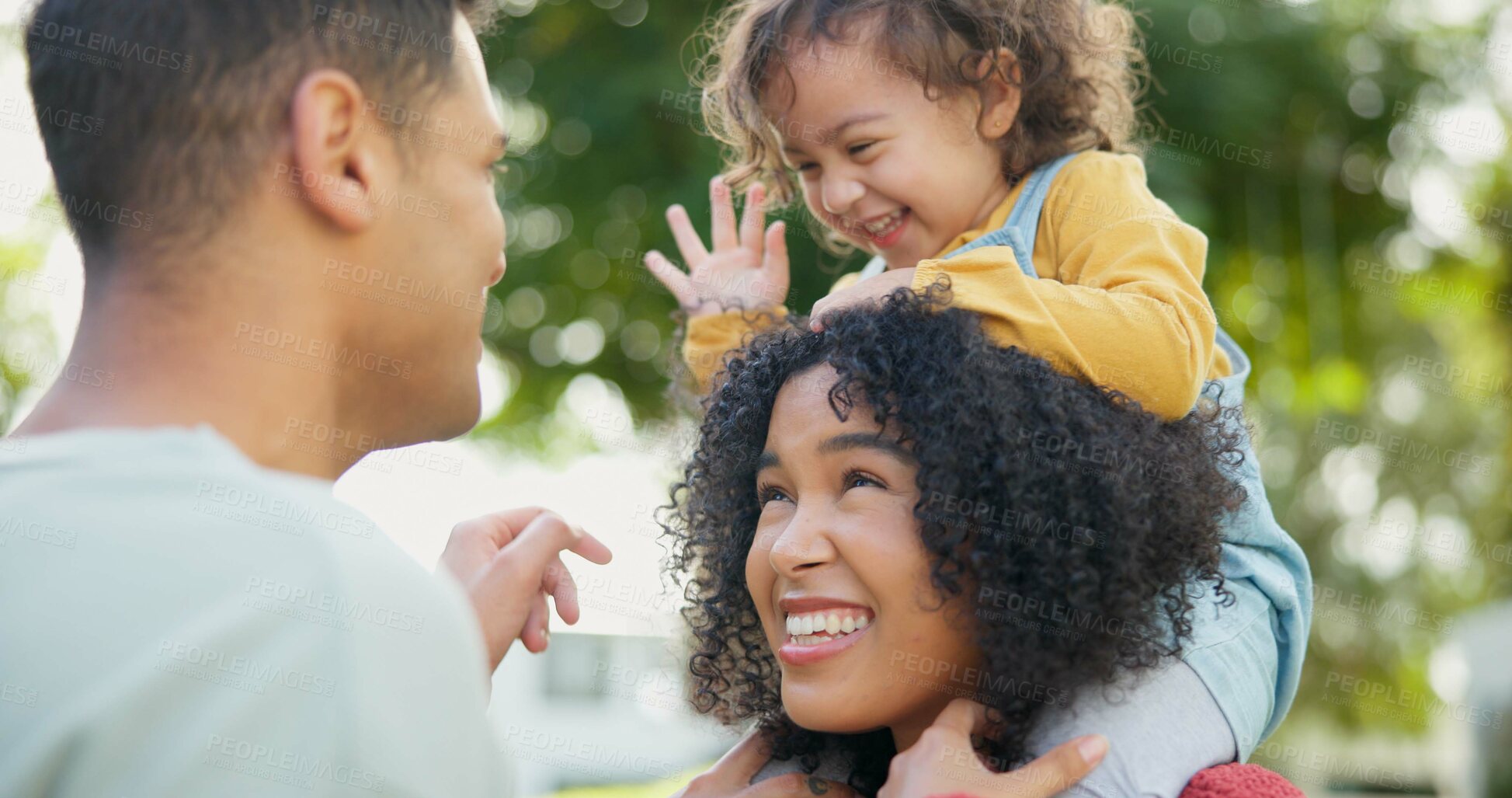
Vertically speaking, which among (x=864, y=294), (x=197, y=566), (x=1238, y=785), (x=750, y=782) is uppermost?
(x=197, y=566)

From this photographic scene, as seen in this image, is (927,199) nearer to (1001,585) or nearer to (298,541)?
(1001,585)

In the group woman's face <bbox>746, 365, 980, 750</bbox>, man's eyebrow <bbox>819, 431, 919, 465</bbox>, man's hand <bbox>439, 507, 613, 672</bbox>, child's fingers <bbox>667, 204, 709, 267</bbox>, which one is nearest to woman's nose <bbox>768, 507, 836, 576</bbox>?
woman's face <bbox>746, 365, 980, 750</bbox>

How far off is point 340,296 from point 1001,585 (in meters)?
1.08

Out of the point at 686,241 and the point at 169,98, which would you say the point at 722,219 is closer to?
the point at 686,241

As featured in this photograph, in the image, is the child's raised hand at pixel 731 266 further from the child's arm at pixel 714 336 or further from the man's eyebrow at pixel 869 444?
the man's eyebrow at pixel 869 444

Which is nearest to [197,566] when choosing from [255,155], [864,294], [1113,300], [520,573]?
[255,155]

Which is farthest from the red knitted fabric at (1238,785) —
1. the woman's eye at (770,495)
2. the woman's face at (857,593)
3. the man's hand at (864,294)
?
the man's hand at (864,294)

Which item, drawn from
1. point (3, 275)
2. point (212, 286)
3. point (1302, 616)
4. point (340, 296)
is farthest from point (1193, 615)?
point (3, 275)

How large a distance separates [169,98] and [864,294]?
1185 millimetres

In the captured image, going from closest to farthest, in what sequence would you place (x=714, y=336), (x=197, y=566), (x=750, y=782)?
(x=197, y=566), (x=750, y=782), (x=714, y=336)

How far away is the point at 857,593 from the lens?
201 centimetres

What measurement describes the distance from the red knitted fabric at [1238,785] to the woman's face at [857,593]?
0.37 metres

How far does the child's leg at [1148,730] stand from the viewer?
194 centimetres

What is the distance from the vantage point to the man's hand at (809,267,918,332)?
223cm
